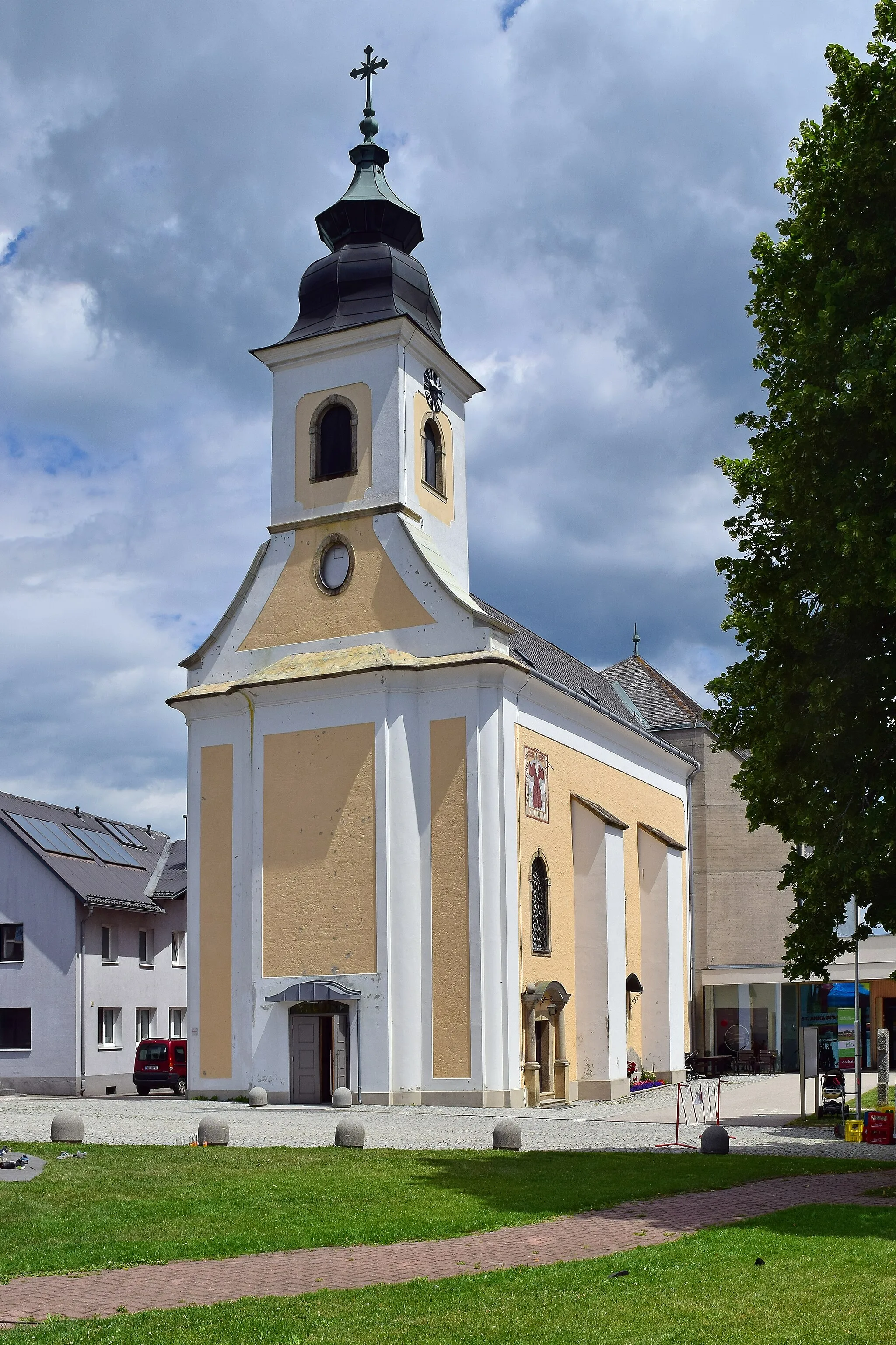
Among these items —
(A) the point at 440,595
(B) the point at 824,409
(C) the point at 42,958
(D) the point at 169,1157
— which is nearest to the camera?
(B) the point at 824,409

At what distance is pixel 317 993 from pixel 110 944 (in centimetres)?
1552

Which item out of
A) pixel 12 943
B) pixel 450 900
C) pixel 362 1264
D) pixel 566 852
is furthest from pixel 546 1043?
pixel 362 1264

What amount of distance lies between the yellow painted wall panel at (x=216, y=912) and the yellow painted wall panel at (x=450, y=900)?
541cm

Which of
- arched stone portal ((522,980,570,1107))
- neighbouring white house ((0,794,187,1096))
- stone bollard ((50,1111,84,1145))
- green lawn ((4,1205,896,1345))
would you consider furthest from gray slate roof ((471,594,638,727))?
green lawn ((4,1205,896,1345))

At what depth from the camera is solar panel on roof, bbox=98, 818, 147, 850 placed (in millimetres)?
52875

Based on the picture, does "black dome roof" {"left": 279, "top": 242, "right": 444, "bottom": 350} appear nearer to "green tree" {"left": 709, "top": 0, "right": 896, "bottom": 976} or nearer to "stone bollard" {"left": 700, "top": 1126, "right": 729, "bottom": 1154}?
"green tree" {"left": 709, "top": 0, "right": 896, "bottom": 976}

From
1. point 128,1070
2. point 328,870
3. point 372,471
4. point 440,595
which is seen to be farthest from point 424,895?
point 128,1070

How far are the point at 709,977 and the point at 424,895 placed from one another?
2018 centimetres

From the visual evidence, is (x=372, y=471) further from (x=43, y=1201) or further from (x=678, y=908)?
(x=43, y=1201)

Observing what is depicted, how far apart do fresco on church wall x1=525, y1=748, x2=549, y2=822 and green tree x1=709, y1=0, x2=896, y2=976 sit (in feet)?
53.3

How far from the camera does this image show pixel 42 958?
4347cm

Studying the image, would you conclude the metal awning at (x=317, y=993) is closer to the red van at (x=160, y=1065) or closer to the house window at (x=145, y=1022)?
the red van at (x=160, y=1065)

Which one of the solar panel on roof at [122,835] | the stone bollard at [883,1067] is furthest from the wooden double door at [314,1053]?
the solar panel on roof at [122,835]

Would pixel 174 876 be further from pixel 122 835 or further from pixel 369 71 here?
pixel 369 71
